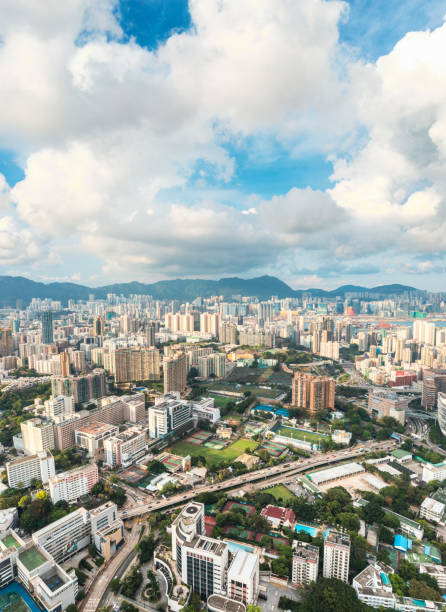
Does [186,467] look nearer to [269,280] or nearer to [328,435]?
[328,435]

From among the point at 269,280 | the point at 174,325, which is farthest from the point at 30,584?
the point at 269,280

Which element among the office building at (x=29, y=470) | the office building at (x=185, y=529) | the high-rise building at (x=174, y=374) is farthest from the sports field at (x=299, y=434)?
the office building at (x=29, y=470)

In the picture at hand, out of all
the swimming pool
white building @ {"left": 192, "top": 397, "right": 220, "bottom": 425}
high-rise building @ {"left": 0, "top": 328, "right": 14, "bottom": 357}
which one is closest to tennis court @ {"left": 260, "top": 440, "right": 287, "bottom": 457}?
white building @ {"left": 192, "top": 397, "right": 220, "bottom": 425}

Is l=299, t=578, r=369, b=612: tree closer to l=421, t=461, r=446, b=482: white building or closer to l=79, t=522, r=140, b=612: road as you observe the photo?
l=79, t=522, r=140, b=612: road

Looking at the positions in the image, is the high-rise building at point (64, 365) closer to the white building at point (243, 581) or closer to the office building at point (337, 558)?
the white building at point (243, 581)

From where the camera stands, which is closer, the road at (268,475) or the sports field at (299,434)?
the road at (268,475)

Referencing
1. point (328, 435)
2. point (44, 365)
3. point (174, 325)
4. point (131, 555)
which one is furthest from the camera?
point (174, 325)

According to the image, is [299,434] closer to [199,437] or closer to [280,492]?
[199,437]
